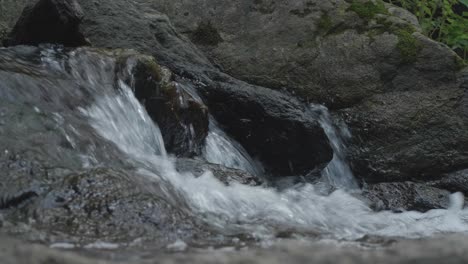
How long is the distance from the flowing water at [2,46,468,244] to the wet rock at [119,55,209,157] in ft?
0.30

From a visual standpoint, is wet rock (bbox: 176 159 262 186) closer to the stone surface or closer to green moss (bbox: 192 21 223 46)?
the stone surface

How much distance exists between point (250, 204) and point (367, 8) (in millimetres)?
4140

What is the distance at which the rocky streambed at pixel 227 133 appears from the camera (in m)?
2.44

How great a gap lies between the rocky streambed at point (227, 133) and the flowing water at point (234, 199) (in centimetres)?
2

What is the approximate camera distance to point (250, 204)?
3.60m

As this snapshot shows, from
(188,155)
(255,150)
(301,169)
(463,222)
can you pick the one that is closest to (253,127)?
(255,150)

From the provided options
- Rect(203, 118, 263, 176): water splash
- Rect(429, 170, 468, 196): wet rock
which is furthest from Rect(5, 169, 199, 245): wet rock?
Rect(429, 170, 468, 196): wet rock

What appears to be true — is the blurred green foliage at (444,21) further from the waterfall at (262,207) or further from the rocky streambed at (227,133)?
the waterfall at (262,207)

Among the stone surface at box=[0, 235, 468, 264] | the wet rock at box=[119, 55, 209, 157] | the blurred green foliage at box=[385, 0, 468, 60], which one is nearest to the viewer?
the stone surface at box=[0, 235, 468, 264]

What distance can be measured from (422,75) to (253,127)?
2165 mm

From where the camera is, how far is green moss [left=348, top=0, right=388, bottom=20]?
22.8 feet

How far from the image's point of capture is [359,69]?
666cm

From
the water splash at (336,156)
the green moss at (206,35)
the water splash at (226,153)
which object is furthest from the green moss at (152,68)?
the green moss at (206,35)

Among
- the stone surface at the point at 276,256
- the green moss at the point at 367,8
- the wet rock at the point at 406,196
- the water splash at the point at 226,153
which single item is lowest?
the wet rock at the point at 406,196
